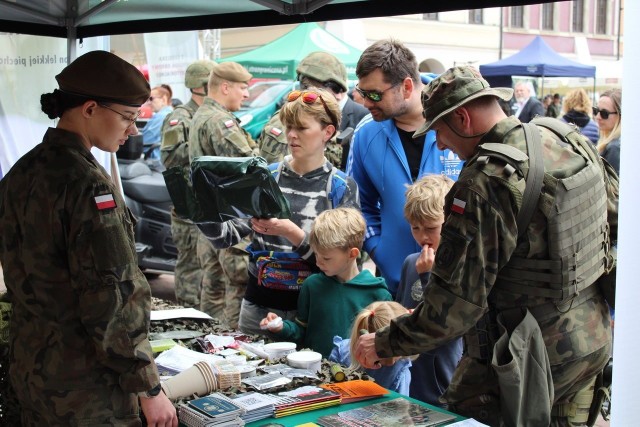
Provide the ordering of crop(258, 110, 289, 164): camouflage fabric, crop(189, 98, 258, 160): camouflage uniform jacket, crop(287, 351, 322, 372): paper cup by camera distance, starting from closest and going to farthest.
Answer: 1. crop(287, 351, 322, 372): paper cup
2. crop(189, 98, 258, 160): camouflage uniform jacket
3. crop(258, 110, 289, 164): camouflage fabric

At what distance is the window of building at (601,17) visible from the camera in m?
36.7

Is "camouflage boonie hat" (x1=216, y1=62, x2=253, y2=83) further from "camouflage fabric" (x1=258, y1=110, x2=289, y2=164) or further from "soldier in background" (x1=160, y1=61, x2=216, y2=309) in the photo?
"soldier in background" (x1=160, y1=61, x2=216, y2=309)

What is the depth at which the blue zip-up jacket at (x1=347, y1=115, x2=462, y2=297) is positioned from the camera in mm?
3547

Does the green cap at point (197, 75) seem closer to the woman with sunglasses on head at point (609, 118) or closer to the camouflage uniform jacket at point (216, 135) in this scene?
the camouflage uniform jacket at point (216, 135)

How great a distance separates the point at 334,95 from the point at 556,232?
2872 millimetres

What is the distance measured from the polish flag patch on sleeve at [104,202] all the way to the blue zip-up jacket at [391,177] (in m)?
1.67

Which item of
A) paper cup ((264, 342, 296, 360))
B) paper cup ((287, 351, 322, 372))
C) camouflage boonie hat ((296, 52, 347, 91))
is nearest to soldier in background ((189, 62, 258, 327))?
camouflage boonie hat ((296, 52, 347, 91))

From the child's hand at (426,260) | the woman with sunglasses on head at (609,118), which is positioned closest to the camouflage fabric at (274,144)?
the woman with sunglasses on head at (609,118)

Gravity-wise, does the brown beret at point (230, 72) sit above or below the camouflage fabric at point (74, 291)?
above

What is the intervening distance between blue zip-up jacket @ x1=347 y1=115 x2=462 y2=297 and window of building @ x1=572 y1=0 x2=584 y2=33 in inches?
1393

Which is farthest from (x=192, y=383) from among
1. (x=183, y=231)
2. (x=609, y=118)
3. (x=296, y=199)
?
(x=609, y=118)

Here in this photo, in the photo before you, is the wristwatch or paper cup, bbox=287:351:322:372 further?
paper cup, bbox=287:351:322:372

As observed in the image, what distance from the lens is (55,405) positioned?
2180 mm

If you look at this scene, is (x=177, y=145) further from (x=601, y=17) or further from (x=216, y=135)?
(x=601, y=17)
